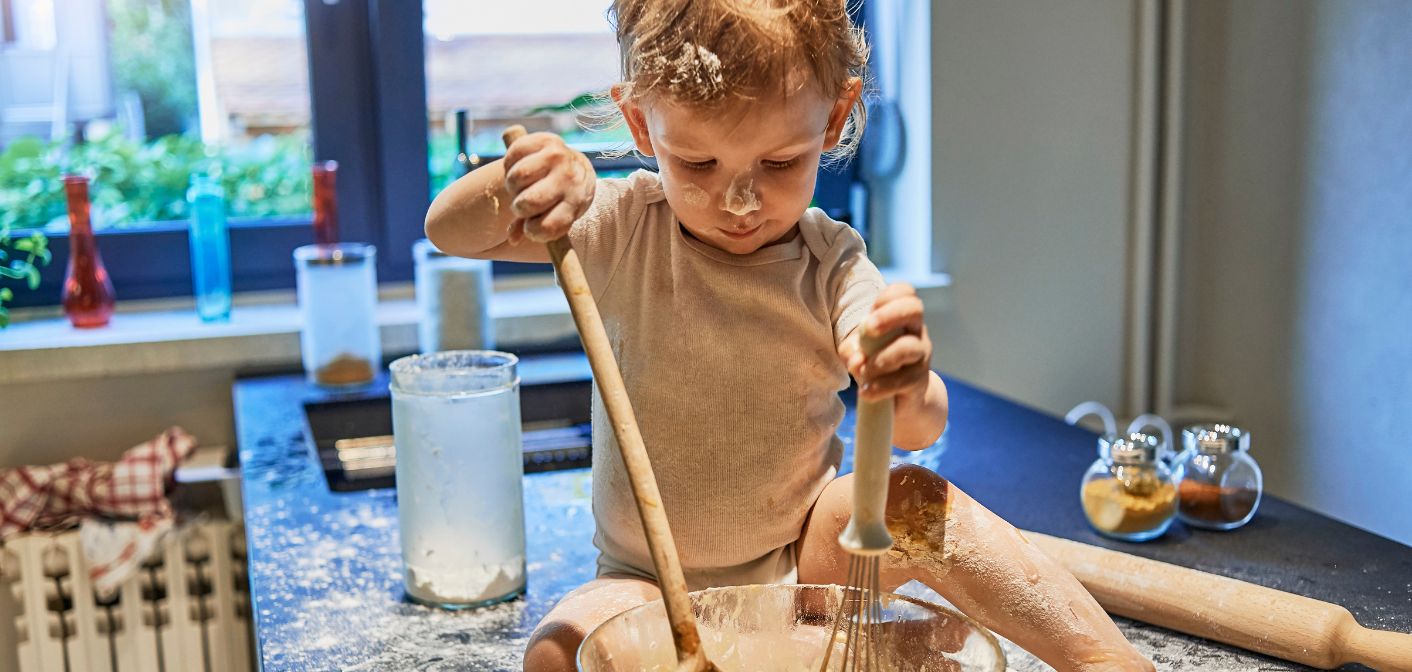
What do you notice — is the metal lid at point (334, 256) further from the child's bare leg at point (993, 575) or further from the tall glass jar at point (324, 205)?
the child's bare leg at point (993, 575)

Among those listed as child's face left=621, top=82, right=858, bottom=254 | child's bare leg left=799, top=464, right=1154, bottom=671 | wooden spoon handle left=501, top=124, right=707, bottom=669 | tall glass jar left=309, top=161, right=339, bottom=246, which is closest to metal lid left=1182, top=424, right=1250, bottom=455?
child's bare leg left=799, top=464, right=1154, bottom=671

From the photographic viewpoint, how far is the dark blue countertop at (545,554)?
857 millimetres

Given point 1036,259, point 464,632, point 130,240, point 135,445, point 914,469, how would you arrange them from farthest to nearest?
point 1036,259, point 130,240, point 135,445, point 464,632, point 914,469

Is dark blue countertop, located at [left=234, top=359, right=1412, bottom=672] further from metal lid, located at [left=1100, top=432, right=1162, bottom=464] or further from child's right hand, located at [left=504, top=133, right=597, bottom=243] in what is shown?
child's right hand, located at [left=504, top=133, right=597, bottom=243]

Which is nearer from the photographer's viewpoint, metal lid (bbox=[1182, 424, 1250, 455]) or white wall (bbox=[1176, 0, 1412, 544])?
metal lid (bbox=[1182, 424, 1250, 455])

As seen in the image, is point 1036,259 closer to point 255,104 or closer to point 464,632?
point 255,104

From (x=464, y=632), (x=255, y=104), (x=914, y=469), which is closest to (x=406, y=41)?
(x=255, y=104)

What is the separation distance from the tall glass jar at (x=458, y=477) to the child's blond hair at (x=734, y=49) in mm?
297

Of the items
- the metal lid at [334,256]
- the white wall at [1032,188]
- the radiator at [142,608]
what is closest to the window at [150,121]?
the metal lid at [334,256]

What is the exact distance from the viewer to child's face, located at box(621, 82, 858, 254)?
705 mm

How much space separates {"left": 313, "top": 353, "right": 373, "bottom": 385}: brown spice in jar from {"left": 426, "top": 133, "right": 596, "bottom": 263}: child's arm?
880 millimetres

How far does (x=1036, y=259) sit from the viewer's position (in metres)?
2.04

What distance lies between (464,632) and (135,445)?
1.05 m

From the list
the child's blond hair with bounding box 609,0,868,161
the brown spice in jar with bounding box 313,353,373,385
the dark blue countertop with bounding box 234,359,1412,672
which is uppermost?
the child's blond hair with bounding box 609,0,868,161
